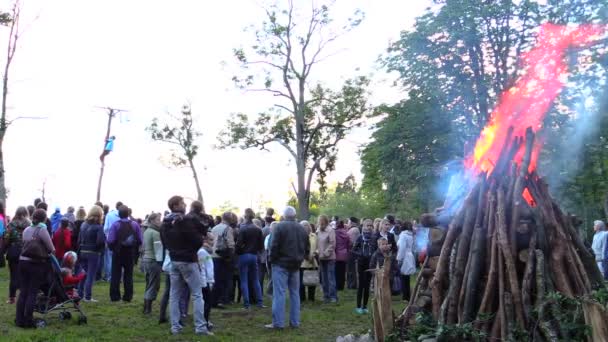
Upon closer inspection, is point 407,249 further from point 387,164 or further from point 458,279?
point 387,164

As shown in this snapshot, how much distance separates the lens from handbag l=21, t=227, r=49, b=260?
9219 mm

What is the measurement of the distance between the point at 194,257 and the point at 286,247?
5.06ft

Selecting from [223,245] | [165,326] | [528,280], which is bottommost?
[165,326]

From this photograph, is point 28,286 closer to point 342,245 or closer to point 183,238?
point 183,238

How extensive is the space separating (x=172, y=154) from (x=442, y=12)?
3326 centimetres

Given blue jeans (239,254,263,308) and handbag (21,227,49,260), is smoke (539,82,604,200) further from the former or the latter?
handbag (21,227,49,260)

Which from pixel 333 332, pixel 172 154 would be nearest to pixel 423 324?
pixel 333 332

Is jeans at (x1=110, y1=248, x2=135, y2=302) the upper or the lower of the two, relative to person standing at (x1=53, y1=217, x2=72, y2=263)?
lower

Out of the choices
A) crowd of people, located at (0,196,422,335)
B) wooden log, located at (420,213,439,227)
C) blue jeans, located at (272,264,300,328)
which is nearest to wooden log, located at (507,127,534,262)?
wooden log, located at (420,213,439,227)

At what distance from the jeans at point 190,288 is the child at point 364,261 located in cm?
380

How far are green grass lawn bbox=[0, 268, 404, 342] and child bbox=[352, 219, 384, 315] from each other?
323mm

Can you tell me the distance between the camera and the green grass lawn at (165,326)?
30.0 ft

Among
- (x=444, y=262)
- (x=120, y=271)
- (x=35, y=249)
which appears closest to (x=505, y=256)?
(x=444, y=262)

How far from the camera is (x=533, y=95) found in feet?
51.3
